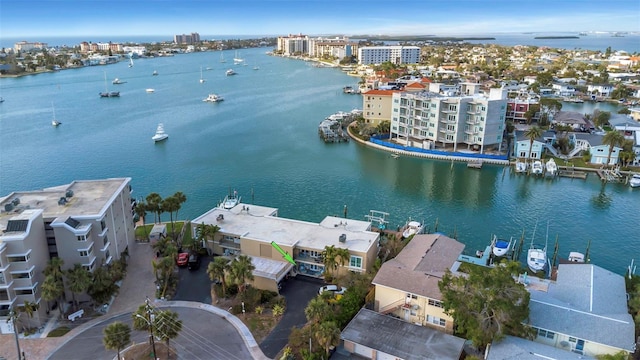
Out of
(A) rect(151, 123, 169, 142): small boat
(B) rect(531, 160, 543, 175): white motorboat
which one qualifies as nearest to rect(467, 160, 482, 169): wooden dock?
(B) rect(531, 160, 543, 175): white motorboat

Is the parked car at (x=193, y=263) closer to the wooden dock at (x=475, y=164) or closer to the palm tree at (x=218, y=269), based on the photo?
the palm tree at (x=218, y=269)

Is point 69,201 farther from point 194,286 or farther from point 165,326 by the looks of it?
point 165,326

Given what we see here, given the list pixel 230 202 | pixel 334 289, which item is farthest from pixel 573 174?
pixel 230 202

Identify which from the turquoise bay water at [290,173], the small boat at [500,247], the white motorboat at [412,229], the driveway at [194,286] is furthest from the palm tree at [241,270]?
the small boat at [500,247]

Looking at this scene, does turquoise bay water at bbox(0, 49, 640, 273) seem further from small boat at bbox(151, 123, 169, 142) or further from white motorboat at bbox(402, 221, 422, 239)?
white motorboat at bbox(402, 221, 422, 239)

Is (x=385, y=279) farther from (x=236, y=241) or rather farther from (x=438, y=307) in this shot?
(x=236, y=241)
